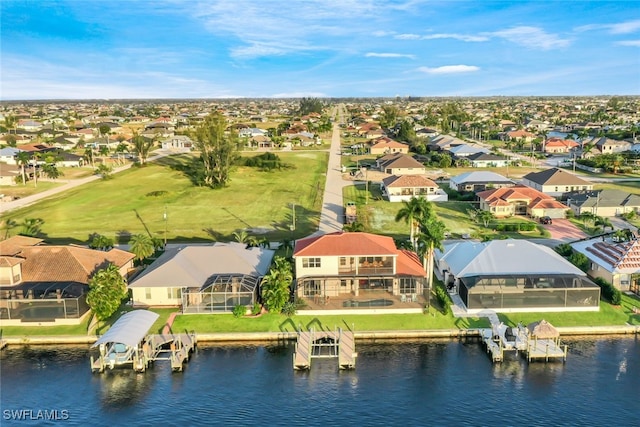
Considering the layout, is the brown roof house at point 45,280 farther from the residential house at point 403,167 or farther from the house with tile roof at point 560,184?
the residential house at point 403,167

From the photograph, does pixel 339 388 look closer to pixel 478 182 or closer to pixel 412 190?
pixel 412 190

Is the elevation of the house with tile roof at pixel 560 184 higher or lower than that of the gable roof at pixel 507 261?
higher

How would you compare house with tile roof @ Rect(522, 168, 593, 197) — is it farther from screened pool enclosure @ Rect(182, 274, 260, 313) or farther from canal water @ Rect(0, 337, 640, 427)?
screened pool enclosure @ Rect(182, 274, 260, 313)

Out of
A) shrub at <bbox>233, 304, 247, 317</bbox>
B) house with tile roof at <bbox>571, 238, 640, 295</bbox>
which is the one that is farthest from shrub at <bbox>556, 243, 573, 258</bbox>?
shrub at <bbox>233, 304, 247, 317</bbox>

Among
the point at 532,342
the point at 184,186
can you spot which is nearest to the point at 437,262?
the point at 532,342

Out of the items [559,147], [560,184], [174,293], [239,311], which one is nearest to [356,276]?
[239,311]

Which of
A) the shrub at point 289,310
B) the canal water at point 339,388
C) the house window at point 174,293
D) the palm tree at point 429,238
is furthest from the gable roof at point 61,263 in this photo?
the palm tree at point 429,238

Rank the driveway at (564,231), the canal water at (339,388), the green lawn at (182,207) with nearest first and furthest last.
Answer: the canal water at (339,388), the driveway at (564,231), the green lawn at (182,207)
